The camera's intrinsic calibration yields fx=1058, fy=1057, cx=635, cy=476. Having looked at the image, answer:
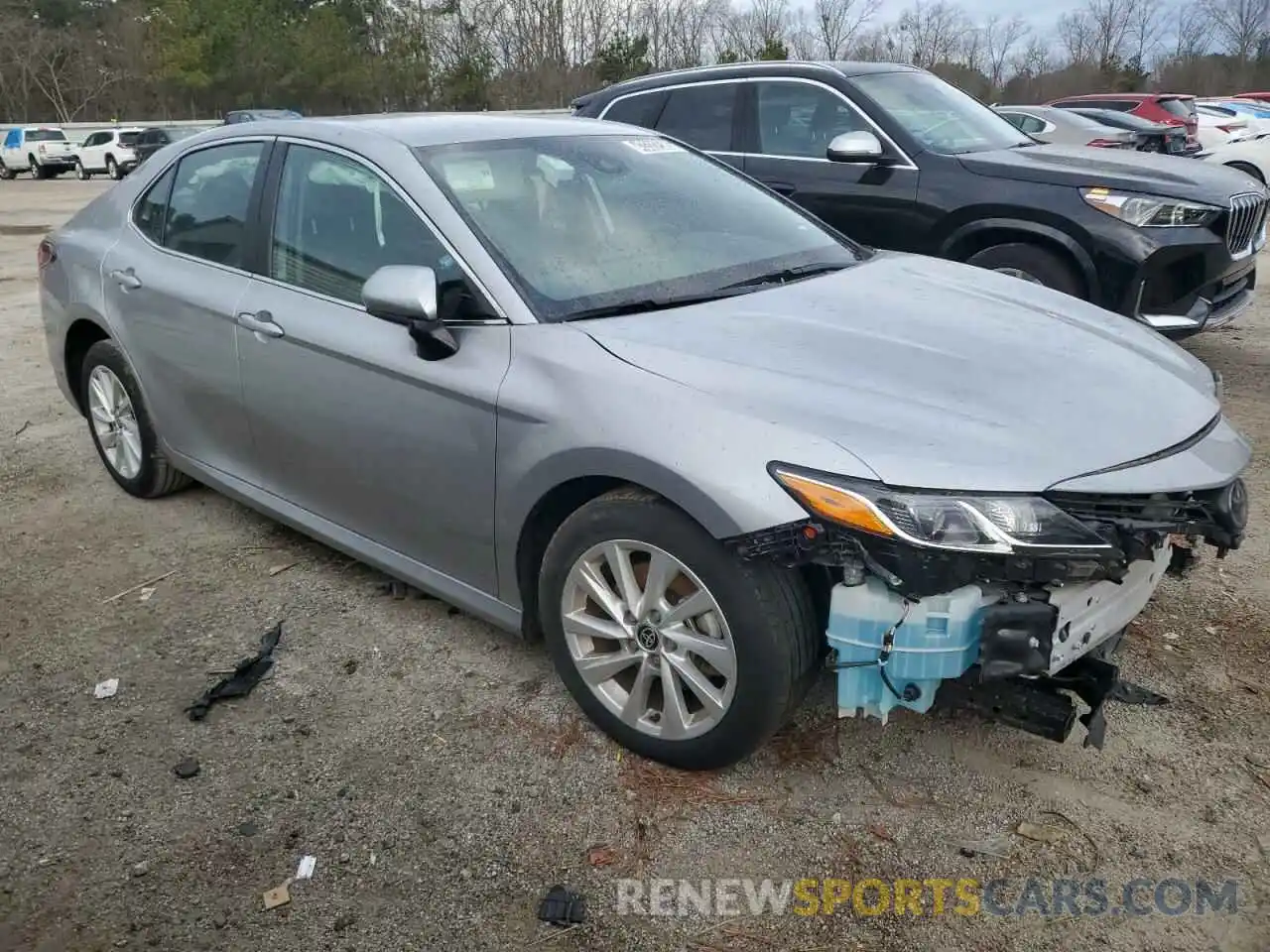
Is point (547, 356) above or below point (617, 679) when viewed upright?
above

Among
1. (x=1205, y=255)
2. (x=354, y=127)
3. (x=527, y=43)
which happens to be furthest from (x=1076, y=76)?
(x=354, y=127)

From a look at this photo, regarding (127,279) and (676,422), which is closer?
(676,422)

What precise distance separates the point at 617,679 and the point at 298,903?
0.96m

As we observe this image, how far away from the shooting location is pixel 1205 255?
572 cm

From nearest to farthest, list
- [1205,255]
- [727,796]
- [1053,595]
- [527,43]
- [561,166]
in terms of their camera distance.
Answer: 1. [1053,595]
2. [727,796]
3. [561,166]
4. [1205,255]
5. [527,43]

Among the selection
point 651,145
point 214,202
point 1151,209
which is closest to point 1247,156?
point 1151,209

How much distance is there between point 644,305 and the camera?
3002 mm

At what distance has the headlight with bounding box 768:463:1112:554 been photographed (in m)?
2.26

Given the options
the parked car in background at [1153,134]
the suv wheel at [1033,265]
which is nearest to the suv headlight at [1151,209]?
the suv wheel at [1033,265]

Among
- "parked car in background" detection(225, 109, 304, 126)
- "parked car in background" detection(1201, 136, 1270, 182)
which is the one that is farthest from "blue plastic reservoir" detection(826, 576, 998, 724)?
"parked car in background" detection(1201, 136, 1270, 182)

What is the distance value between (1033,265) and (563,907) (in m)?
4.75

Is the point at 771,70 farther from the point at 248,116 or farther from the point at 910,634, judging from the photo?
the point at 248,116

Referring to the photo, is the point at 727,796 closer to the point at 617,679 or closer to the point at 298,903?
the point at 617,679

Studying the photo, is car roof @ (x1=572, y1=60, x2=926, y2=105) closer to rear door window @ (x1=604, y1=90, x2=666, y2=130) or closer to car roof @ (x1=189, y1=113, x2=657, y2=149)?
rear door window @ (x1=604, y1=90, x2=666, y2=130)
